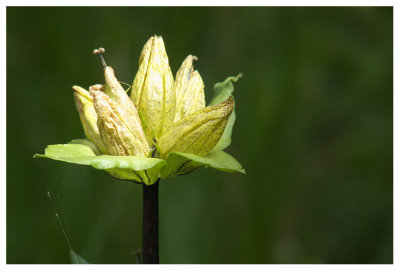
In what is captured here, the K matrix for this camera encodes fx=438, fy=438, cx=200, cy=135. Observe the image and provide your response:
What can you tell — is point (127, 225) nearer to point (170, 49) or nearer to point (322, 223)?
point (170, 49)

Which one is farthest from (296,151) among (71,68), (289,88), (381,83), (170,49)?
(71,68)

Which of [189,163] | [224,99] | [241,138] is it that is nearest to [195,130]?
[189,163]

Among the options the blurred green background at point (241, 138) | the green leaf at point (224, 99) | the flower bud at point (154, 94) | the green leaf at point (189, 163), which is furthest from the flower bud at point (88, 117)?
the blurred green background at point (241, 138)

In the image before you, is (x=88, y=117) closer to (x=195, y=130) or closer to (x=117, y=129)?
(x=117, y=129)

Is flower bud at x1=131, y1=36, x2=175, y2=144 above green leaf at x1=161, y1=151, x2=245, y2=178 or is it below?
above

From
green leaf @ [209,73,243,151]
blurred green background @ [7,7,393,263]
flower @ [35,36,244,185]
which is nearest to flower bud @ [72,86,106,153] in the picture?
flower @ [35,36,244,185]

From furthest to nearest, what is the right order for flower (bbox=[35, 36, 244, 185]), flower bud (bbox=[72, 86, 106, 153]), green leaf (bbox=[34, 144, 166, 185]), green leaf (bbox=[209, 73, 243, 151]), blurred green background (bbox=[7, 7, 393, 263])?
blurred green background (bbox=[7, 7, 393, 263]) → green leaf (bbox=[209, 73, 243, 151]) → flower bud (bbox=[72, 86, 106, 153]) → flower (bbox=[35, 36, 244, 185]) → green leaf (bbox=[34, 144, 166, 185])

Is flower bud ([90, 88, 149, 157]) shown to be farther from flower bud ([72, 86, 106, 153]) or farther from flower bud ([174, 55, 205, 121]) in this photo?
flower bud ([174, 55, 205, 121])
